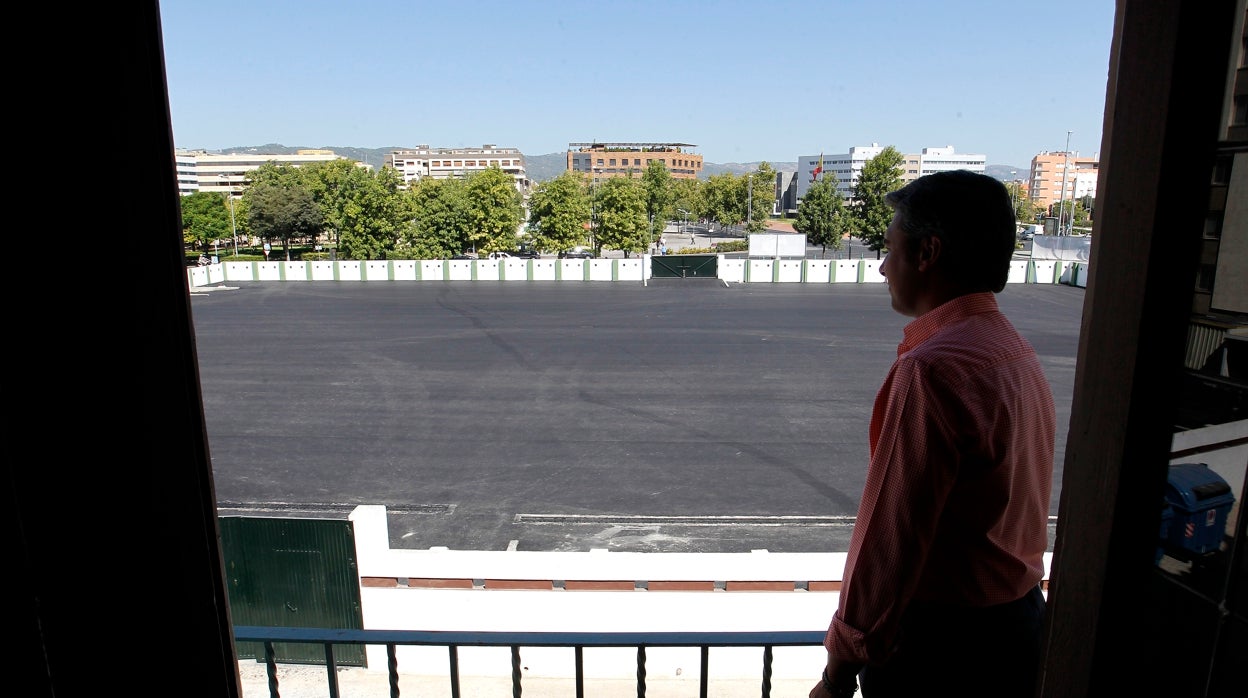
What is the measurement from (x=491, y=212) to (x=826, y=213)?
23345 mm

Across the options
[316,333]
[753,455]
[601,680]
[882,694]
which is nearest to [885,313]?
[753,455]

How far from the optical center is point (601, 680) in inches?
283

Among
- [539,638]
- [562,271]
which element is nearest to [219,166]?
[562,271]

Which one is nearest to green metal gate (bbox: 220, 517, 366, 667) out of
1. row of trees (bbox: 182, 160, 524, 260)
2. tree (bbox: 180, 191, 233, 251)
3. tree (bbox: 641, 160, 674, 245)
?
row of trees (bbox: 182, 160, 524, 260)

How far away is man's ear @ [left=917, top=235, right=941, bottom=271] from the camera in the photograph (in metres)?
1.49

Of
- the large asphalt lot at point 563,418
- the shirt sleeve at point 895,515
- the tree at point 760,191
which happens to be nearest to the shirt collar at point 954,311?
the shirt sleeve at point 895,515

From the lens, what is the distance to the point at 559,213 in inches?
1955

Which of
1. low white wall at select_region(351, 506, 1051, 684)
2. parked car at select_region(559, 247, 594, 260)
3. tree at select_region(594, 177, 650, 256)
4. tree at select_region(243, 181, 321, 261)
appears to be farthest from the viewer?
parked car at select_region(559, 247, 594, 260)

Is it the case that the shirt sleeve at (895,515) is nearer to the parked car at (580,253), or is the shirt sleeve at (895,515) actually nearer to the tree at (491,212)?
the tree at (491,212)

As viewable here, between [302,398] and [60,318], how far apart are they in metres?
17.2

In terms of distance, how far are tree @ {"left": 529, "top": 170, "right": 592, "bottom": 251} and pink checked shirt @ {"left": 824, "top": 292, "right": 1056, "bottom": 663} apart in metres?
49.1

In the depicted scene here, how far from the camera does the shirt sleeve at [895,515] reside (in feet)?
4.30

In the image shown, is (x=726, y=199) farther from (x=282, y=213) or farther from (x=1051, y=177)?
(x=1051, y=177)

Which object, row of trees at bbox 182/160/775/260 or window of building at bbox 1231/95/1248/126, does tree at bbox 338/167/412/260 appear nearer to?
row of trees at bbox 182/160/775/260
